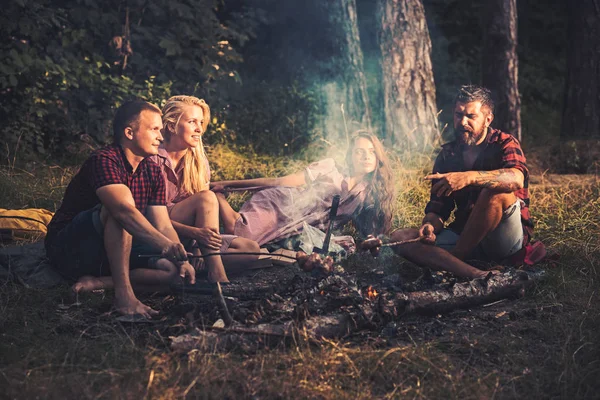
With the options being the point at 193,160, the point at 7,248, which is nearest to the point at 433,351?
the point at 193,160

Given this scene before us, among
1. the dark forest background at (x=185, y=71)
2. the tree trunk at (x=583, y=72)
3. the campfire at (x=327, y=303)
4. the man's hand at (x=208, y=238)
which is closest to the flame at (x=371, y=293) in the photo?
the campfire at (x=327, y=303)

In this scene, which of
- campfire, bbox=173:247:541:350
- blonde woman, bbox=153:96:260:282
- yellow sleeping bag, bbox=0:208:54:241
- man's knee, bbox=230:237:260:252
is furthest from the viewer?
yellow sleeping bag, bbox=0:208:54:241

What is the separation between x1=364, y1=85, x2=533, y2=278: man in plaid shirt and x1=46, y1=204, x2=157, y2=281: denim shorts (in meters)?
2.02

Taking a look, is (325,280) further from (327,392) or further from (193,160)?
(193,160)

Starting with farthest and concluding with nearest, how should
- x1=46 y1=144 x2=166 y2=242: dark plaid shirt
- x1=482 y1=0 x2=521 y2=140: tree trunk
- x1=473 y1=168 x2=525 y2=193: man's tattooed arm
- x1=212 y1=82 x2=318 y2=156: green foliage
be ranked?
x1=212 y1=82 x2=318 y2=156: green foliage
x1=482 y1=0 x2=521 y2=140: tree trunk
x1=473 y1=168 x2=525 y2=193: man's tattooed arm
x1=46 y1=144 x2=166 y2=242: dark plaid shirt

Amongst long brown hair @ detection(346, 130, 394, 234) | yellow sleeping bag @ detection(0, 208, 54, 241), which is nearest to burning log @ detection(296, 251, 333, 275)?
long brown hair @ detection(346, 130, 394, 234)

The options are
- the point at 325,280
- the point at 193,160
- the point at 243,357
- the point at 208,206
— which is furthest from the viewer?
the point at 193,160

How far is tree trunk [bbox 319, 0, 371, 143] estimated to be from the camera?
9.37 m

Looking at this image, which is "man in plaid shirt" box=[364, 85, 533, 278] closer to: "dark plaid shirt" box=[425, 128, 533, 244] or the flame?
"dark plaid shirt" box=[425, 128, 533, 244]

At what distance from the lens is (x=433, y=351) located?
354 centimetres

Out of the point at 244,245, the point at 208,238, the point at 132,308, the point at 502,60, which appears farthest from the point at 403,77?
the point at 132,308

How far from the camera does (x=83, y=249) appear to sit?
4.41 metres

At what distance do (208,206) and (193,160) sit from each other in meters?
0.51

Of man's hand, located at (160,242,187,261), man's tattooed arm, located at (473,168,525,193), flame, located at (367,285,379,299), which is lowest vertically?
flame, located at (367,285,379,299)
